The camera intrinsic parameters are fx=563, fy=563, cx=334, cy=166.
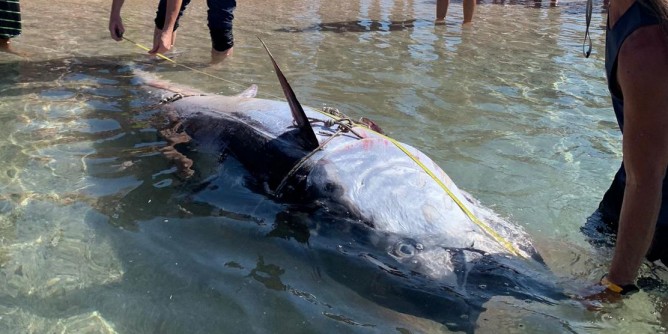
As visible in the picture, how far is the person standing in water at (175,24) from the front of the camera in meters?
5.25

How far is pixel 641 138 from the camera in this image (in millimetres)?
1834

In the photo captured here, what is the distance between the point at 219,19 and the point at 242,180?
3.31m

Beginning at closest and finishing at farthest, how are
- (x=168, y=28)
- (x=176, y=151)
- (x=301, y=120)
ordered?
1. (x=301, y=120)
2. (x=176, y=151)
3. (x=168, y=28)

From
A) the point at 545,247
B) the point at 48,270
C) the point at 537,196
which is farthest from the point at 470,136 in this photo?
the point at 48,270

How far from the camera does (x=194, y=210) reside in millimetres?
3012

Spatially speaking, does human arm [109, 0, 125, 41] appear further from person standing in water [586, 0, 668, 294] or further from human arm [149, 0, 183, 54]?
person standing in water [586, 0, 668, 294]

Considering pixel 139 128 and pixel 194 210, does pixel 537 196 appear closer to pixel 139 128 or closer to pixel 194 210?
pixel 194 210

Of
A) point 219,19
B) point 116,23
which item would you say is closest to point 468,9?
point 219,19

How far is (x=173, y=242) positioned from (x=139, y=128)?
1.61 metres

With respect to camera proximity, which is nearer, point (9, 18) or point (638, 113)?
point (638, 113)

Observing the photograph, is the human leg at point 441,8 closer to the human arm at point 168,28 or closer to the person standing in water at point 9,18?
the human arm at point 168,28

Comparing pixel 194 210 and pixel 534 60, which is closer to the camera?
pixel 194 210

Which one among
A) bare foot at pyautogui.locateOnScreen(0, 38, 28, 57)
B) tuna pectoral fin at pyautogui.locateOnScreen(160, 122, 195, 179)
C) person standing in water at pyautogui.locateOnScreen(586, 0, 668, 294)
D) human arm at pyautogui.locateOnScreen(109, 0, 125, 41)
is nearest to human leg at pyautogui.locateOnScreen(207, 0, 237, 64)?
human arm at pyautogui.locateOnScreen(109, 0, 125, 41)

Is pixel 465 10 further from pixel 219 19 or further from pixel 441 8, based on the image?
pixel 219 19
